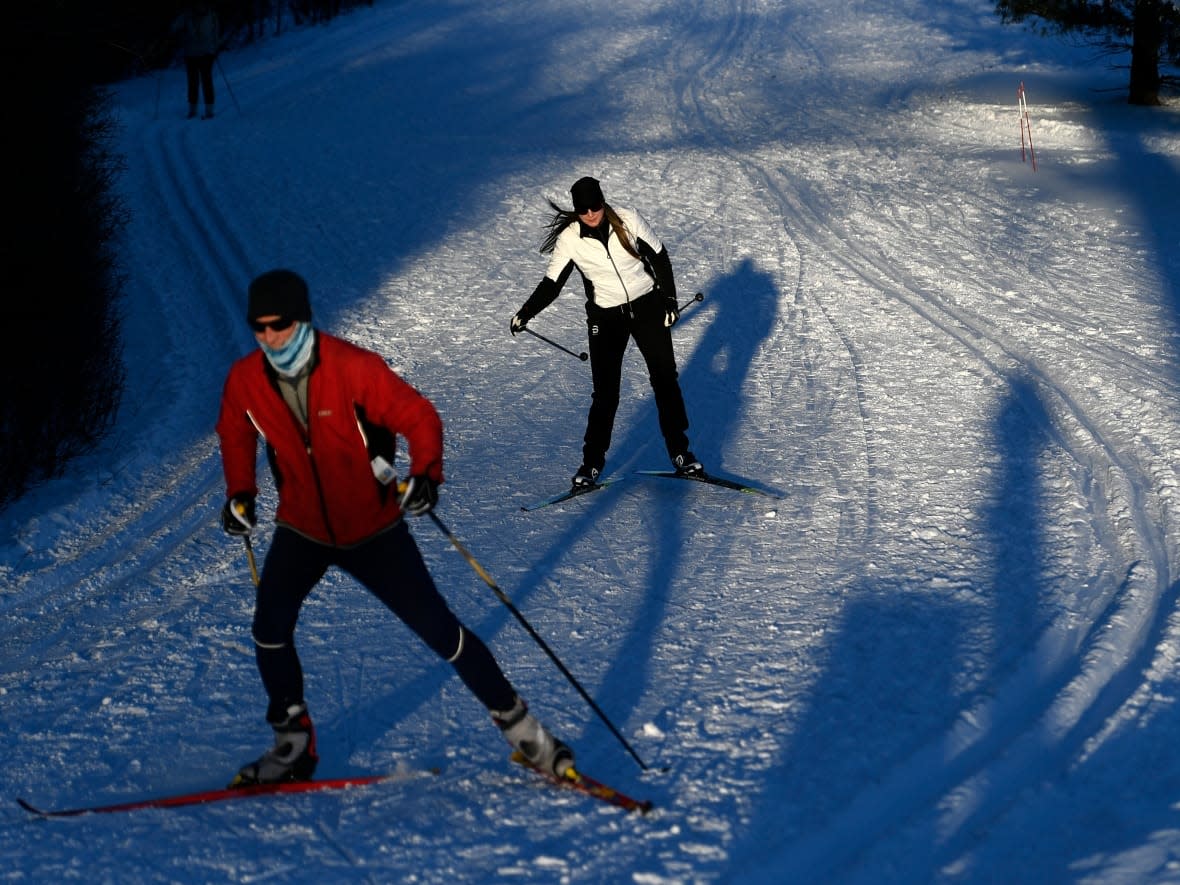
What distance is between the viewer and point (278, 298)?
4078mm

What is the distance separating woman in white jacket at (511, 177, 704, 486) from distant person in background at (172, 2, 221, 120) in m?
14.1

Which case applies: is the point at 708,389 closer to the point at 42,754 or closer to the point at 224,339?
the point at 224,339

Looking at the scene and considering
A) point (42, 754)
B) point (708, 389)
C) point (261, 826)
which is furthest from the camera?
point (708, 389)

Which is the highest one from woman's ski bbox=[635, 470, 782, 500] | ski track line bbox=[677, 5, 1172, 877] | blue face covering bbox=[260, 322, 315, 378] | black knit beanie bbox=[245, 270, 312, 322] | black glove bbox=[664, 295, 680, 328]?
black knit beanie bbox=[245, 270, 312, 322]

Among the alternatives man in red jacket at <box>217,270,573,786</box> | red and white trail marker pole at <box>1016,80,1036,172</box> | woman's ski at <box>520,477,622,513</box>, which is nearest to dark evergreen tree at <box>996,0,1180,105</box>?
red and white trail marker pole at <box>1016,80,1036,172</box>

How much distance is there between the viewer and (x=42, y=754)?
539 centimetres

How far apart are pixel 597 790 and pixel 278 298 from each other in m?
2.04

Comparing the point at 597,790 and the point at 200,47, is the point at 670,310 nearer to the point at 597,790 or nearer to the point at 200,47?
the point at 597,790

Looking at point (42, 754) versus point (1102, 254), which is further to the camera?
point (1102, 254)

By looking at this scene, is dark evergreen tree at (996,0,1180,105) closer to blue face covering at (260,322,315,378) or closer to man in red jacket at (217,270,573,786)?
man in red jacket at (217,270,573,786)

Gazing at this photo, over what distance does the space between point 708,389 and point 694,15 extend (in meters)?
20.1

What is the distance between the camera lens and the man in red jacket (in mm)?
4195

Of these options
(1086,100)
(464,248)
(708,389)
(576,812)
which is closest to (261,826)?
(576,812)

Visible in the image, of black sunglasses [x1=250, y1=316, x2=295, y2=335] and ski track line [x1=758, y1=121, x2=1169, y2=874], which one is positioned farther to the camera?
ski track line [x1=758, y1=121, x2=1169, y2=874]
